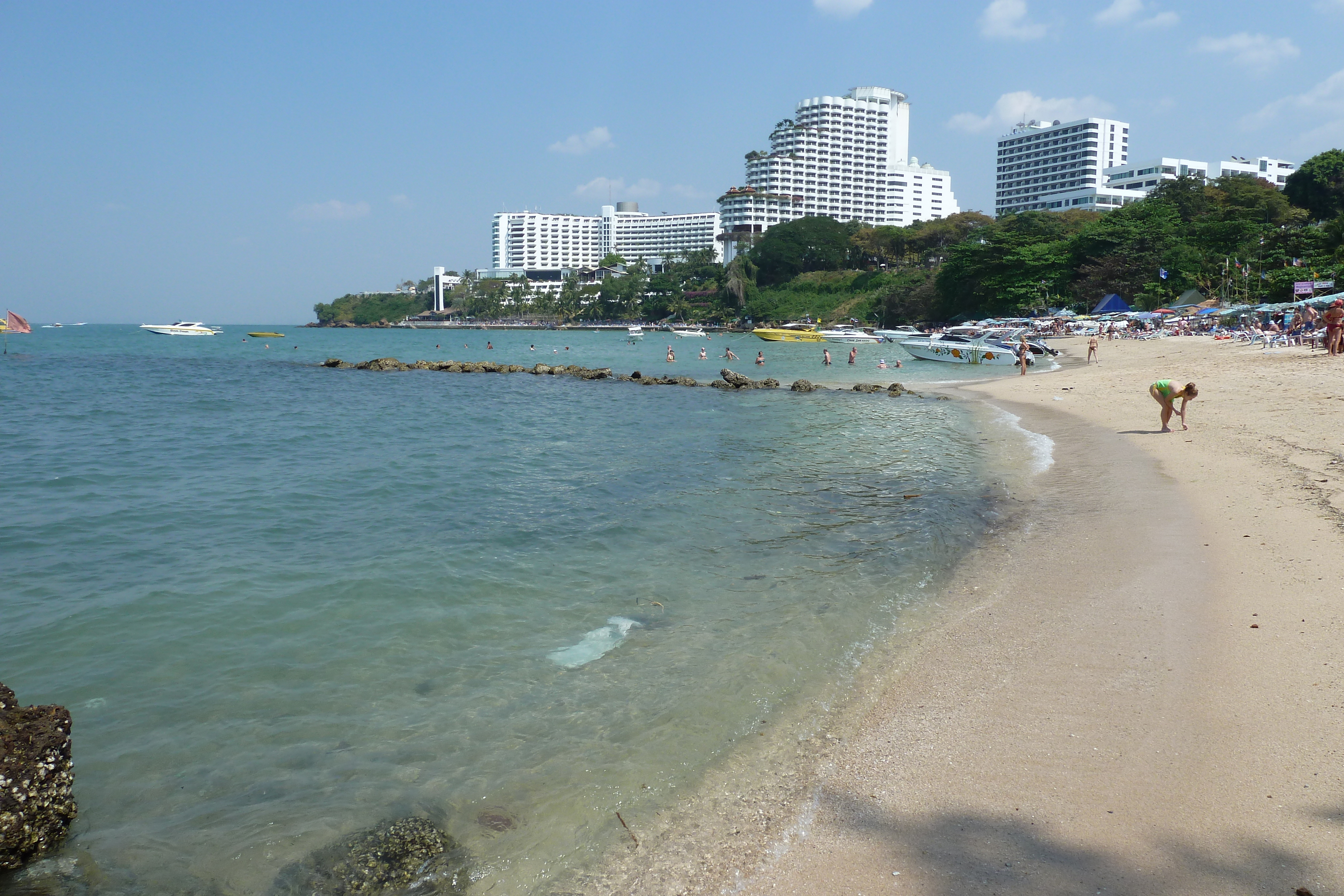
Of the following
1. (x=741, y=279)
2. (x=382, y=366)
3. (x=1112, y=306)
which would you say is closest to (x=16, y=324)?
(x=382, y=366)

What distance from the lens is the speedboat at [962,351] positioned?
44.6 meters

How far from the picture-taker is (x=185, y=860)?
15.1ft

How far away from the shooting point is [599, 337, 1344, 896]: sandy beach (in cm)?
399

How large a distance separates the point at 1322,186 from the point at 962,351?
6518 centimetres

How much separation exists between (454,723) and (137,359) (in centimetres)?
Result: 6960

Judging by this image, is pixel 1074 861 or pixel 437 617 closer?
pixel 1074 861

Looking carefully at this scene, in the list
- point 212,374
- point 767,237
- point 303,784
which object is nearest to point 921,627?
point 303,784

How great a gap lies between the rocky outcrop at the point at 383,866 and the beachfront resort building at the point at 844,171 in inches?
6945

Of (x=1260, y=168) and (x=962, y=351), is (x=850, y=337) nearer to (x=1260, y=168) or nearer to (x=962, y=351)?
(x=962, y=351)

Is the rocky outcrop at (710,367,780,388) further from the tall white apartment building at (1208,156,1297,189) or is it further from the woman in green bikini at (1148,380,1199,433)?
the tall white apartment building at (1208,156,1297,189)

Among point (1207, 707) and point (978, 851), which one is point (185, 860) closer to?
point (978, 851)

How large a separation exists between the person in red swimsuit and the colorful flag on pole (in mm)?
69572

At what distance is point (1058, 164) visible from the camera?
521 ft

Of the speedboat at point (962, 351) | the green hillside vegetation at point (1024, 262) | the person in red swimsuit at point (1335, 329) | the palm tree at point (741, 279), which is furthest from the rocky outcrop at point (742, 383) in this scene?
the palm tree at point (741, 279)
